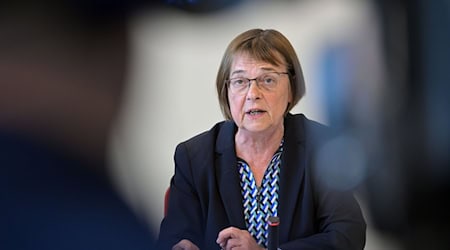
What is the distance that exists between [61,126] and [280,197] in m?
0.47

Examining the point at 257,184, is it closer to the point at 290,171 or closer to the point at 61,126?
the point at 290,171

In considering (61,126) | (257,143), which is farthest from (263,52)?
(61,126)

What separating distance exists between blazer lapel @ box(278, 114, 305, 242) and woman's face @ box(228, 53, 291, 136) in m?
0.04

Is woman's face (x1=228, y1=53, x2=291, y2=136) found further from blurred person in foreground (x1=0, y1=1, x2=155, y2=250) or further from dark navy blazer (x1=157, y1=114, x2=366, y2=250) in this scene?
blurred person in foreground (x1=0, y1=1, x2=155, y2=250)

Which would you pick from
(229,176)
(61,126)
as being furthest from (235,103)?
(61,126)

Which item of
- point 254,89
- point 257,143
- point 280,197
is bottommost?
point 280,197

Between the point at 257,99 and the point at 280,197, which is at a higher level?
the point at 257,99

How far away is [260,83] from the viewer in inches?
37.0

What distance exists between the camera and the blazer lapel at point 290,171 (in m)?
0.98

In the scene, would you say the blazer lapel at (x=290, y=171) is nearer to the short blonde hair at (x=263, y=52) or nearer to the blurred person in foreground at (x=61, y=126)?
the short blonde hair at (x=263, y=52)

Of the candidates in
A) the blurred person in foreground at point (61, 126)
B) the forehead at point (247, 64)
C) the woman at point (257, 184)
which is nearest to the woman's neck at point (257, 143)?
the woman at point (257, 184)

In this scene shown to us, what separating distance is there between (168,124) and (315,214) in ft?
1.18

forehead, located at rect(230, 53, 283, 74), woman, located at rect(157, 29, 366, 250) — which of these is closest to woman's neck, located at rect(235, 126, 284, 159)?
woman, located at rect(157, 29, 366, 250)

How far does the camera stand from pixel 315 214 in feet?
3.30
